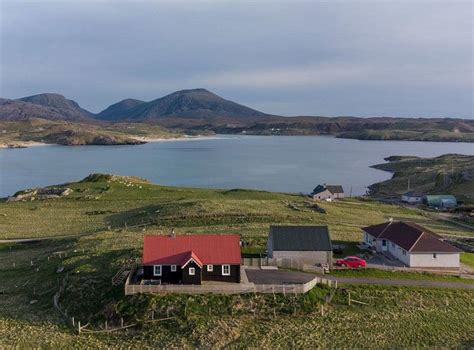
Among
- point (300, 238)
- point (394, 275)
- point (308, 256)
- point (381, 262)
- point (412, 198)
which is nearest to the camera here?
point (394, 275)

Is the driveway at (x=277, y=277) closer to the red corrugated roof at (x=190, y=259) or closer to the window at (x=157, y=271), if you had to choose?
the red corrugated roof at (x=190, y=259)

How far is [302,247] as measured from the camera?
38.0 meters

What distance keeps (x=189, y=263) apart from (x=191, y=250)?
4.89 ft

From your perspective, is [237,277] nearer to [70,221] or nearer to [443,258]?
[443,258]

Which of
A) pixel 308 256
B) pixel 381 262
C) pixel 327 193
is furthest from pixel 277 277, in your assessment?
pixel 327 193

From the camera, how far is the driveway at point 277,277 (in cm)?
3347

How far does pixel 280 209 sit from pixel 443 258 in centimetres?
2742

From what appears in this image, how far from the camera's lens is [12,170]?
15025cm

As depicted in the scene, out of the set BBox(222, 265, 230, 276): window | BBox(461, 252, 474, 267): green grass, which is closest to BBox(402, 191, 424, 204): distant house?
BBox(461, 252, 474, 267): green grass

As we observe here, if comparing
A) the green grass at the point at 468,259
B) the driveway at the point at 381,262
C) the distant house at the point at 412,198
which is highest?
the driveway at the point at 381,262

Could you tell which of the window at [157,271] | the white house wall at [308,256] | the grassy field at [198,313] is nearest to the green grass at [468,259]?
the grassy field at [198,313]

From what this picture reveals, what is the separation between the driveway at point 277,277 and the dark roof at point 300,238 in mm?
2493

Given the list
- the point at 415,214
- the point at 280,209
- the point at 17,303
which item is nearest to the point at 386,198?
the point at 415,214

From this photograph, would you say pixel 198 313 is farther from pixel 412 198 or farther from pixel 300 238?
pixel 412 198
